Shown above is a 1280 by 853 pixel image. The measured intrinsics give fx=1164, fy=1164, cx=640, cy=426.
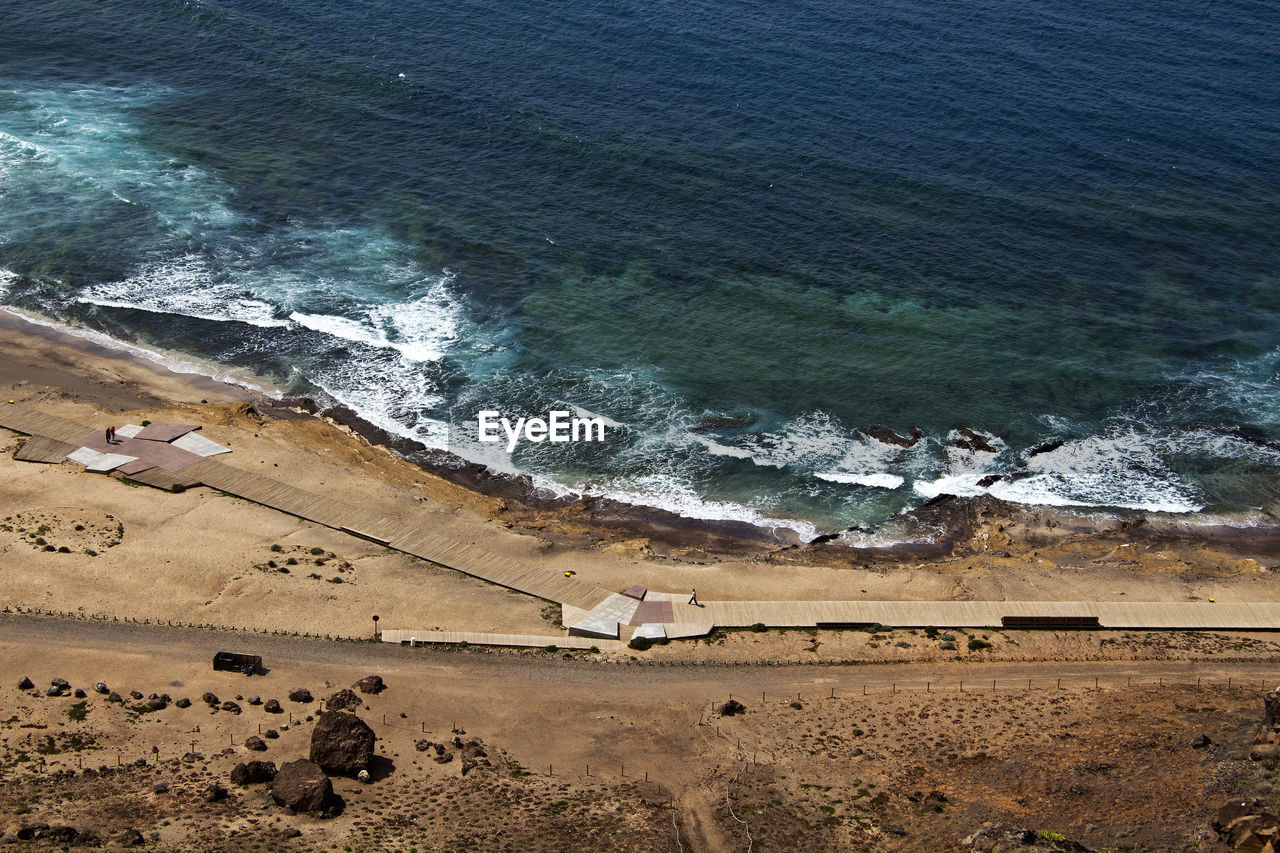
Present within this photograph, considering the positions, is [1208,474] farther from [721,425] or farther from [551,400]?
[551,400]

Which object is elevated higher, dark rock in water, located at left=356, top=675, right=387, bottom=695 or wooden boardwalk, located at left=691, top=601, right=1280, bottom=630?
wooden boardwalk, located at left=691, top=601, right=1280, bottom=630

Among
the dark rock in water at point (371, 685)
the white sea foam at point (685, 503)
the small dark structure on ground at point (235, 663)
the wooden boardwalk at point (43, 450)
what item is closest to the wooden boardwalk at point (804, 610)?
the dark rock in water at point (371, 685)

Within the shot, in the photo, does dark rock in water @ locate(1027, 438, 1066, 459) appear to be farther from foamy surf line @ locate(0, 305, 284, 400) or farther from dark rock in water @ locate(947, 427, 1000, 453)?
foamy surf line @ locate(0, 305, 284, 400)

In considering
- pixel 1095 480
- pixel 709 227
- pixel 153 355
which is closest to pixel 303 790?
pixel 153 355

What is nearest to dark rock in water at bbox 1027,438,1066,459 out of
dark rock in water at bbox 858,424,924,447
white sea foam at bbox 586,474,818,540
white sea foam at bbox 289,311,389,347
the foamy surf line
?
dark rock in water at bbox 858,424,924,447

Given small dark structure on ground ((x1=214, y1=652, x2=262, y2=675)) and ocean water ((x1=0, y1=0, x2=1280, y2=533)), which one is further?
ocean water ((x1=0, y1=0, x2=1280, y2=533))
